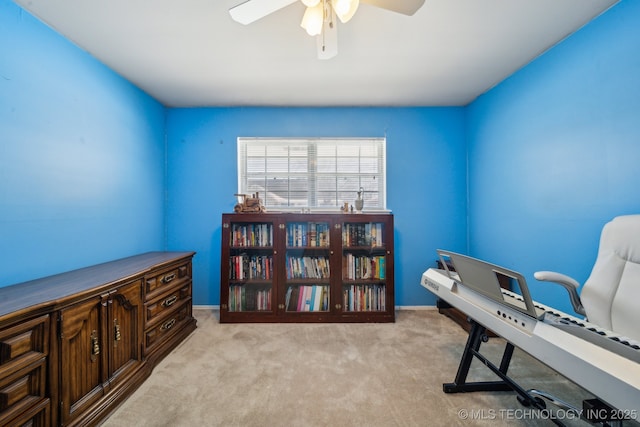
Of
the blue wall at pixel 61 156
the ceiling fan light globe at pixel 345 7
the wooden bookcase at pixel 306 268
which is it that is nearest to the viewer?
the ceiling fan light globe at pixel 345 7

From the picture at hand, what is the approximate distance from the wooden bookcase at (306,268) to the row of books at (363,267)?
0.01 metres

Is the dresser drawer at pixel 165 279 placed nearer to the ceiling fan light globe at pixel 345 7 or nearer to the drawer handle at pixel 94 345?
the drawer handle at pixel 94 345

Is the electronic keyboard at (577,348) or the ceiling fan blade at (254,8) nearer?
the electronic keyboard at (577,348)

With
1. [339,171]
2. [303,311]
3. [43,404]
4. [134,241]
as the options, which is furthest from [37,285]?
[339,171]

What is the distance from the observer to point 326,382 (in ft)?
5.95

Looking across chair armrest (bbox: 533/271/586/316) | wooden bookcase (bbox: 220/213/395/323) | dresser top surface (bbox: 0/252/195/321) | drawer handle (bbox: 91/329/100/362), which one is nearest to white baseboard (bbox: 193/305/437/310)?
wooden bookcase (bbox: 220/213/395/323)

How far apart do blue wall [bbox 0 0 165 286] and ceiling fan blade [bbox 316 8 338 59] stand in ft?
6.07

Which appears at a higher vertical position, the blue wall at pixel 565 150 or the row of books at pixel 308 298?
the blue wall at pixel 565 150

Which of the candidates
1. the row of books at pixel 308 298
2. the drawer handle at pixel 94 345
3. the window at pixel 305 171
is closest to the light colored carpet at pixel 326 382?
the row of books at pixel 308 298

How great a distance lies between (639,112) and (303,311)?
116 inches

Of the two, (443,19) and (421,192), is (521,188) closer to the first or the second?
(421,192)

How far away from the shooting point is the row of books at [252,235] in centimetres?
288

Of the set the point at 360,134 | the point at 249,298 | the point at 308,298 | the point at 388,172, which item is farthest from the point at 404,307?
the point at 360,134

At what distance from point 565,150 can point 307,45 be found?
2.13 m
